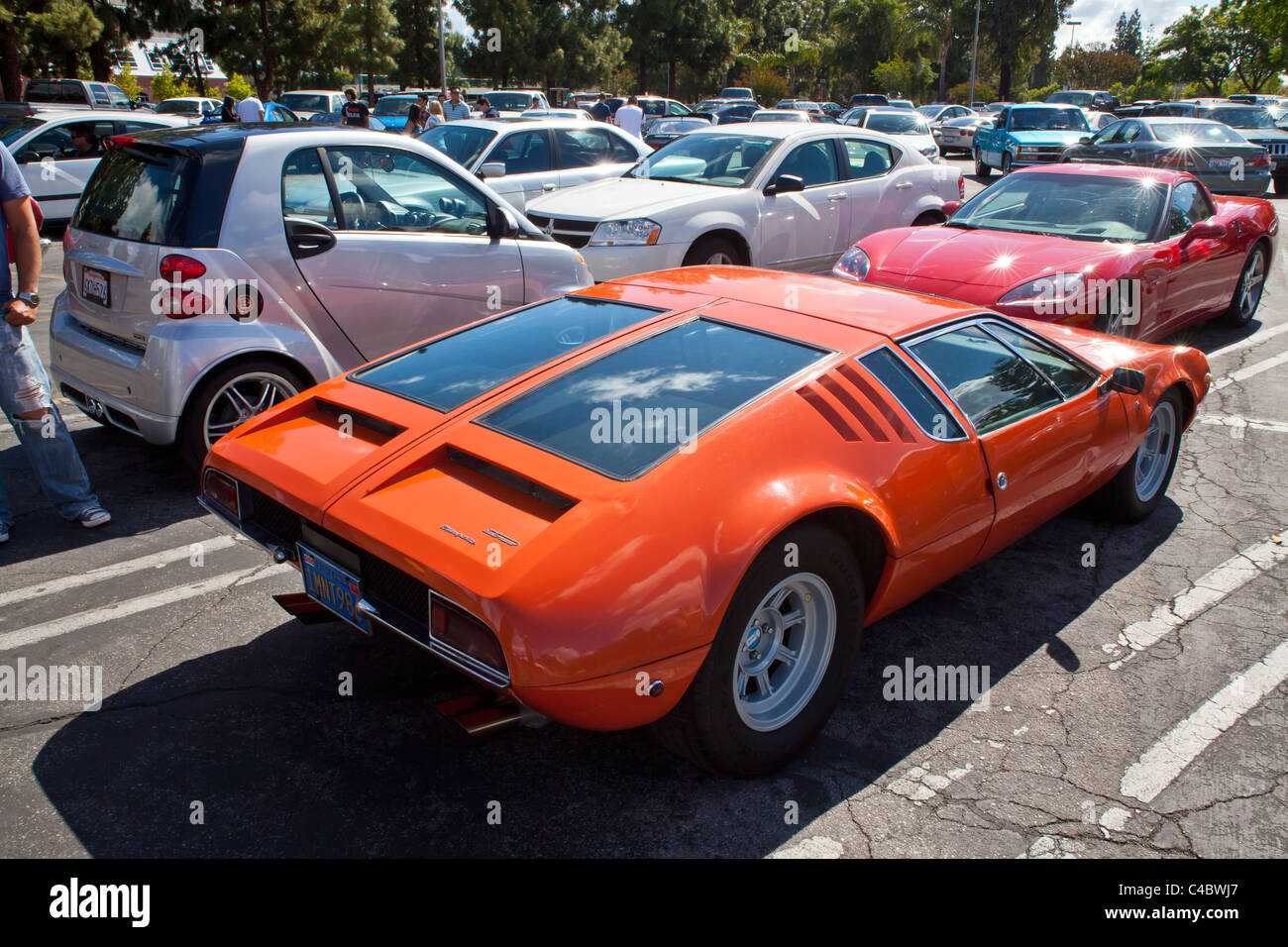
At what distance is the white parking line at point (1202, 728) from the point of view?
9.77ft

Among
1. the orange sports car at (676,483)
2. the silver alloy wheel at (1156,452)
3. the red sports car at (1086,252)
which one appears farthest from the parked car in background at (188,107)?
the silver alloy wheel at (1156,452)

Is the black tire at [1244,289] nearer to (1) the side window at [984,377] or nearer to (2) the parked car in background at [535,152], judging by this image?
(1) the side window at [984,377]

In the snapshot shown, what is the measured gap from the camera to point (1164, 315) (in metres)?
7.18

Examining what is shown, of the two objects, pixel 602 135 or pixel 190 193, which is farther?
pixel 602 135

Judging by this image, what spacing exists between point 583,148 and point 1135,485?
8.04m

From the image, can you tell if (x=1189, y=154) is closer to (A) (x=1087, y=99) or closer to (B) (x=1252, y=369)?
(B) (x=1252, y=369)

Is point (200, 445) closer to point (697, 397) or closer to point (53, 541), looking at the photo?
point (53, 541)

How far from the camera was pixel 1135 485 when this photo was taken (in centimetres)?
467

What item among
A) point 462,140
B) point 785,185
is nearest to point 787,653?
point 785,185

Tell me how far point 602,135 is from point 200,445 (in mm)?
7789

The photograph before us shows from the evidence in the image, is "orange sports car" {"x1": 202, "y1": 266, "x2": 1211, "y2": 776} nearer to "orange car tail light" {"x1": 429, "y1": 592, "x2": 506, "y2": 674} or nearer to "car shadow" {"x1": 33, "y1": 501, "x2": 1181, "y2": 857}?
"orange car tail light" {"x1": 429, "y1": 592, "x2": 506, "y2": 674}

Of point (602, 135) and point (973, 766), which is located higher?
point (602, 135)

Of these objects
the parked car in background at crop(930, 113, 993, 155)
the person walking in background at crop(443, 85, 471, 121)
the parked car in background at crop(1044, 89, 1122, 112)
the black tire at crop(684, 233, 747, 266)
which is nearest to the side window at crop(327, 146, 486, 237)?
the black tire at crop(684, 233, 747, 266)

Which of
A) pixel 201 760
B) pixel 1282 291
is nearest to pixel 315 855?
pixel 201 760
